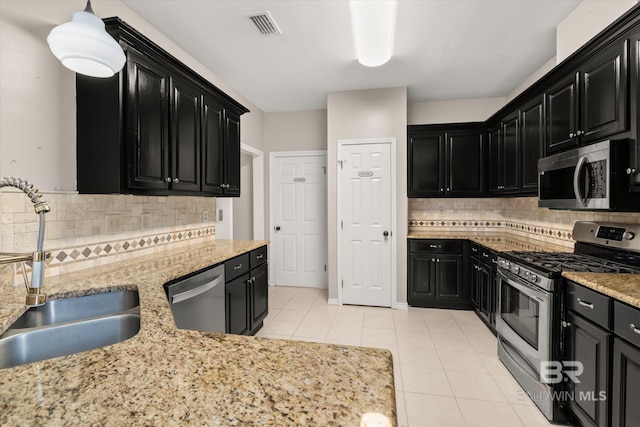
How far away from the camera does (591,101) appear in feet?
6.60

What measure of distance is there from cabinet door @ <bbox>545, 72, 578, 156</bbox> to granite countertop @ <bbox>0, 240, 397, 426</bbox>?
7.77ft

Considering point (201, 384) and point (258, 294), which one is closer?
point (201, 384)

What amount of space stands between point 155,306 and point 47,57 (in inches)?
65.4

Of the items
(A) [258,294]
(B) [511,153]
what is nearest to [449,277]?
(B) [511,153]

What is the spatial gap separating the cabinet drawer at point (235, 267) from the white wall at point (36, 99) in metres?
1.15

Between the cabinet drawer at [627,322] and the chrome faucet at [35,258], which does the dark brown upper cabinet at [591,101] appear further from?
the chrome faucet at [35,258]

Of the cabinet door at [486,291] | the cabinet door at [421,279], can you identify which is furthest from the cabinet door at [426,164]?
the cabinet door at [486,291]

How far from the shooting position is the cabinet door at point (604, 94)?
5.75 feet

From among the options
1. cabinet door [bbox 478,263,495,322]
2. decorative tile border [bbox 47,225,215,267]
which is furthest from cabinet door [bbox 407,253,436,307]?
decorative tile border [bbox 47,225,215,267]

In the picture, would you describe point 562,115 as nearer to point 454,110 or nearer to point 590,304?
point 590,304

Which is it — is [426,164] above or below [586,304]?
above

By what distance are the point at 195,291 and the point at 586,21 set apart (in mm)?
3374

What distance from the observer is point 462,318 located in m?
Answer: 3.52

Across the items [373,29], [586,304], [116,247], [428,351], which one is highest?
[373,29]
